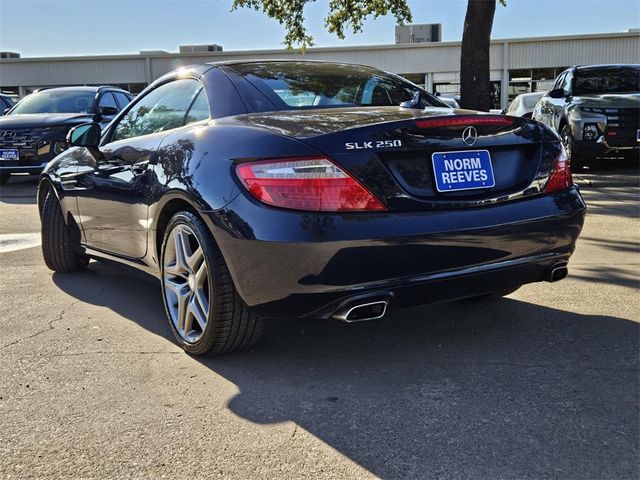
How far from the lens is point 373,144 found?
2875mm

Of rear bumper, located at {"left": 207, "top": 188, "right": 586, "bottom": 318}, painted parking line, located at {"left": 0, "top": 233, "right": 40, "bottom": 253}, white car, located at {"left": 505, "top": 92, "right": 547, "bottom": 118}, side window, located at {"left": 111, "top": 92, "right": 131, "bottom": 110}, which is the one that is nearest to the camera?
rear bumper, located at {"left": 207, "top": 188, "right": 586, "bottom": 318}

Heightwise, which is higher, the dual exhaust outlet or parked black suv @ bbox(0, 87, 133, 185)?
parked black suv @ bbox(0, 87, 133, 185)

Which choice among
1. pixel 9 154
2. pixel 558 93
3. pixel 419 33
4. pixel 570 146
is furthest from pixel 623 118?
pixel 419 33

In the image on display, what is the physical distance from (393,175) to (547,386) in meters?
1.14

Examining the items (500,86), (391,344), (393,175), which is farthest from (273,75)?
(500,86)

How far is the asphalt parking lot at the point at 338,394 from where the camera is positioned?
2381 millimetres

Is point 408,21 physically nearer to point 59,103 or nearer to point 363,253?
point 59,103

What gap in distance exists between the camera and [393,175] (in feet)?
9.50

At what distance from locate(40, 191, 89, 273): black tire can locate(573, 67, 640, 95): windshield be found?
928 centimetres

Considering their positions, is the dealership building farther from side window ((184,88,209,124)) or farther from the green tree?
side window ((184,88,209,124))

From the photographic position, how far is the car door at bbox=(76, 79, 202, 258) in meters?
3.78

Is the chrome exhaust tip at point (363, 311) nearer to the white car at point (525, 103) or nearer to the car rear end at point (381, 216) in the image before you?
the car rear end at point (381, 216)

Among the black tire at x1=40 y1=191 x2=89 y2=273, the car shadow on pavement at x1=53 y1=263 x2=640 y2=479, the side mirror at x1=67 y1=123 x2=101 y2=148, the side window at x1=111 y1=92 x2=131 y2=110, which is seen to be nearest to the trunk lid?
the car shadow on pavement at x1=53 y1=263 x2=640 y2=479

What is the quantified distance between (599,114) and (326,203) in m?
8.94
